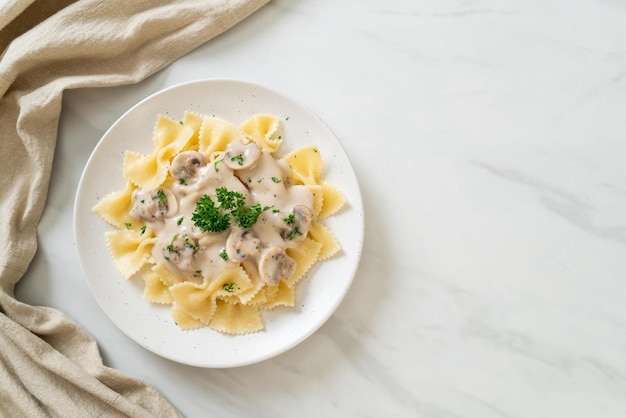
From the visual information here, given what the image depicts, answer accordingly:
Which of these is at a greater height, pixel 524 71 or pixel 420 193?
pixel 524 71

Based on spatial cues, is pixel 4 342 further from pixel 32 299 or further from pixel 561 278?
pixel 561 278

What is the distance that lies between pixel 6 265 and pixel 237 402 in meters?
1.75

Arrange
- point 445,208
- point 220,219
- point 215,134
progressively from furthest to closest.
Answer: point 445,208 < point 215,134 < point 220,219

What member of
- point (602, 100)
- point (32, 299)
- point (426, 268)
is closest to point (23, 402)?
point (32, 299)

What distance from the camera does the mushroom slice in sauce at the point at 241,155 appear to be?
3.68 m

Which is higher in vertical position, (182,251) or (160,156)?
(160,156)

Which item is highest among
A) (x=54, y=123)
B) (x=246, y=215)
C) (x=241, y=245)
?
(x=54, y=123)

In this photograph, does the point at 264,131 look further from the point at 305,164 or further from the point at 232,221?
the point at 232,221

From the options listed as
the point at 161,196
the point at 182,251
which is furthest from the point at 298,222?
the point at 161,196

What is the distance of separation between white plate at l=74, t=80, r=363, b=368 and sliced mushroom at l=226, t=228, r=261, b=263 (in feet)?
1.39

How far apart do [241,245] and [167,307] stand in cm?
69

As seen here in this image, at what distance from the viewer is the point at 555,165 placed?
400 centimetres

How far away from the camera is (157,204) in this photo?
3.74 metres

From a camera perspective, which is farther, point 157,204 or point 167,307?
point 167,307
